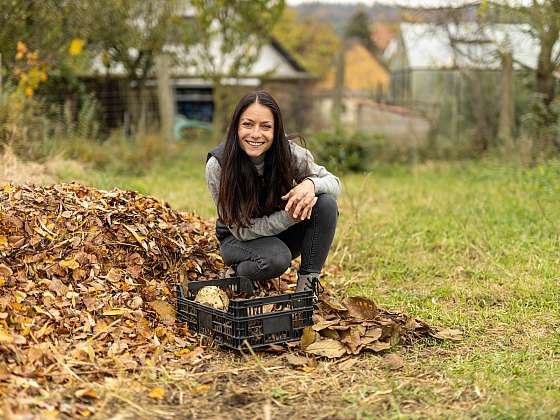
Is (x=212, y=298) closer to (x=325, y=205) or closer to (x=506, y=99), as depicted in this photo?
(x=325, y=205)

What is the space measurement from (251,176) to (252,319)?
893mm

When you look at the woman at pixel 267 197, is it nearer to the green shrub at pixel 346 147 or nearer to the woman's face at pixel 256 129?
the woman's face at pixel 256 129

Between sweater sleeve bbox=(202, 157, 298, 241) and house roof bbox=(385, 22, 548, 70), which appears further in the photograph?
house roof bbox=(385, 22, 548, 70)

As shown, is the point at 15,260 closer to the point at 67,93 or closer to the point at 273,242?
the point at 273,242

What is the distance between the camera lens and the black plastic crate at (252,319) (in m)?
3.78

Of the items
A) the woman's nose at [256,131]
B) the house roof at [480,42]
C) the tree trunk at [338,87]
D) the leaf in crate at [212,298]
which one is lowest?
the leaf in crate at [212,298]

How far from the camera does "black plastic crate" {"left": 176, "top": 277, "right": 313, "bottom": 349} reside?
12.4 feet

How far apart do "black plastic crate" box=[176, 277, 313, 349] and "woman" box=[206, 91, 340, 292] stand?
383 millimetres

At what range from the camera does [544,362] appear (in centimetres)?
374

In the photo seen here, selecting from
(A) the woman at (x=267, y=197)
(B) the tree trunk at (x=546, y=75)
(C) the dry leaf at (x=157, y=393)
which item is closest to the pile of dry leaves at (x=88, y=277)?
(C) the dry leaf at (x=157, y=393)

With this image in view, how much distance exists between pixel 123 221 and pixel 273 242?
2.91ft

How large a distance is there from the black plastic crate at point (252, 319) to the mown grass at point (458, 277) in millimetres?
394

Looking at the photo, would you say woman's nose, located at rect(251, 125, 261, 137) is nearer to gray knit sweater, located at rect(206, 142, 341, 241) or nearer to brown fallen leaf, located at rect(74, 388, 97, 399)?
gray knit sweater, located at rect(206, 142, 341, 241)

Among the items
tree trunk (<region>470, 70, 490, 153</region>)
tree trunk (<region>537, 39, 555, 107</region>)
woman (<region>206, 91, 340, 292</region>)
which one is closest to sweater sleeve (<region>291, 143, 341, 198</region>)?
woman (<region>206, 91, 340, 292</region>)
